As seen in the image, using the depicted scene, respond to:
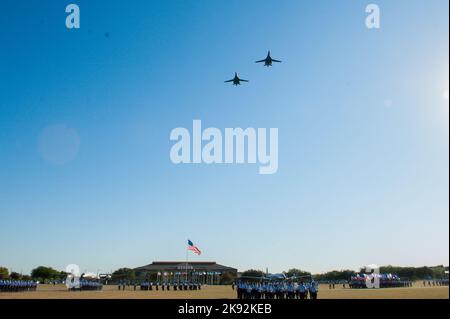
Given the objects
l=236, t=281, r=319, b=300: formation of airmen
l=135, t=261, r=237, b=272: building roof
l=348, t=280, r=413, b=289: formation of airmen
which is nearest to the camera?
l=236, t=281, r=319, b=300: formation of airmen

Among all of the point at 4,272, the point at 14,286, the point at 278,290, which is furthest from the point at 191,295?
the point at 4,272

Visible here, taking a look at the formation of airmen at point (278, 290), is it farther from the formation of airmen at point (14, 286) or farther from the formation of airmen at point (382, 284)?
the formation of airmen at point (382, 284)

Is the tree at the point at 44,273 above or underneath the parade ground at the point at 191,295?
underneath

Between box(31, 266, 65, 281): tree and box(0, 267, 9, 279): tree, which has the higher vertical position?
box(0, 267, 9, 279): tree

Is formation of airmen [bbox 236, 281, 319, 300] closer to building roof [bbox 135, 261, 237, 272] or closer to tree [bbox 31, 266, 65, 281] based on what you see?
building roof [bbox 135, 261, 237, 272]

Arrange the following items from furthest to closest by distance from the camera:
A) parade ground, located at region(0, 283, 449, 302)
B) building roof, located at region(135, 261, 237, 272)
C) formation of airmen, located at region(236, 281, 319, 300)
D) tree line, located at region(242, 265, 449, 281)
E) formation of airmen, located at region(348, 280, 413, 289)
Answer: tree line, located at region(242, 265, 449, 281), building roof, located at region(135, 261, 237, 272), formation of airmen, located at region(348, 280, 413, 289), parade ground, located at region(0, 283, 449, 302), formation of airmen, located at region(236, 281, 319, 300)

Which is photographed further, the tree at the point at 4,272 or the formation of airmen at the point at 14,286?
the tree at the point at 4,272

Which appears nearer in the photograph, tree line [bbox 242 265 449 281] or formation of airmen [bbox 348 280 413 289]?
formation of airmen [bbox 348 280 413 289]

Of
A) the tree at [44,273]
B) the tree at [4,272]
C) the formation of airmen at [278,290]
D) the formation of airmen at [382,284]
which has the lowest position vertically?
the tree at [44,273]

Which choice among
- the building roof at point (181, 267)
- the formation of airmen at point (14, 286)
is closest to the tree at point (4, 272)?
the building roof at point (181, 267)

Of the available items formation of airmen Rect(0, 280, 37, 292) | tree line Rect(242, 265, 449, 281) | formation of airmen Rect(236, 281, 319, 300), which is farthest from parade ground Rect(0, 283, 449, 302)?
tree line Rect(242, 265, 449, 281)

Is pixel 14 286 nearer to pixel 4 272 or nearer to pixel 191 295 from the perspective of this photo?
pixel 191 295
